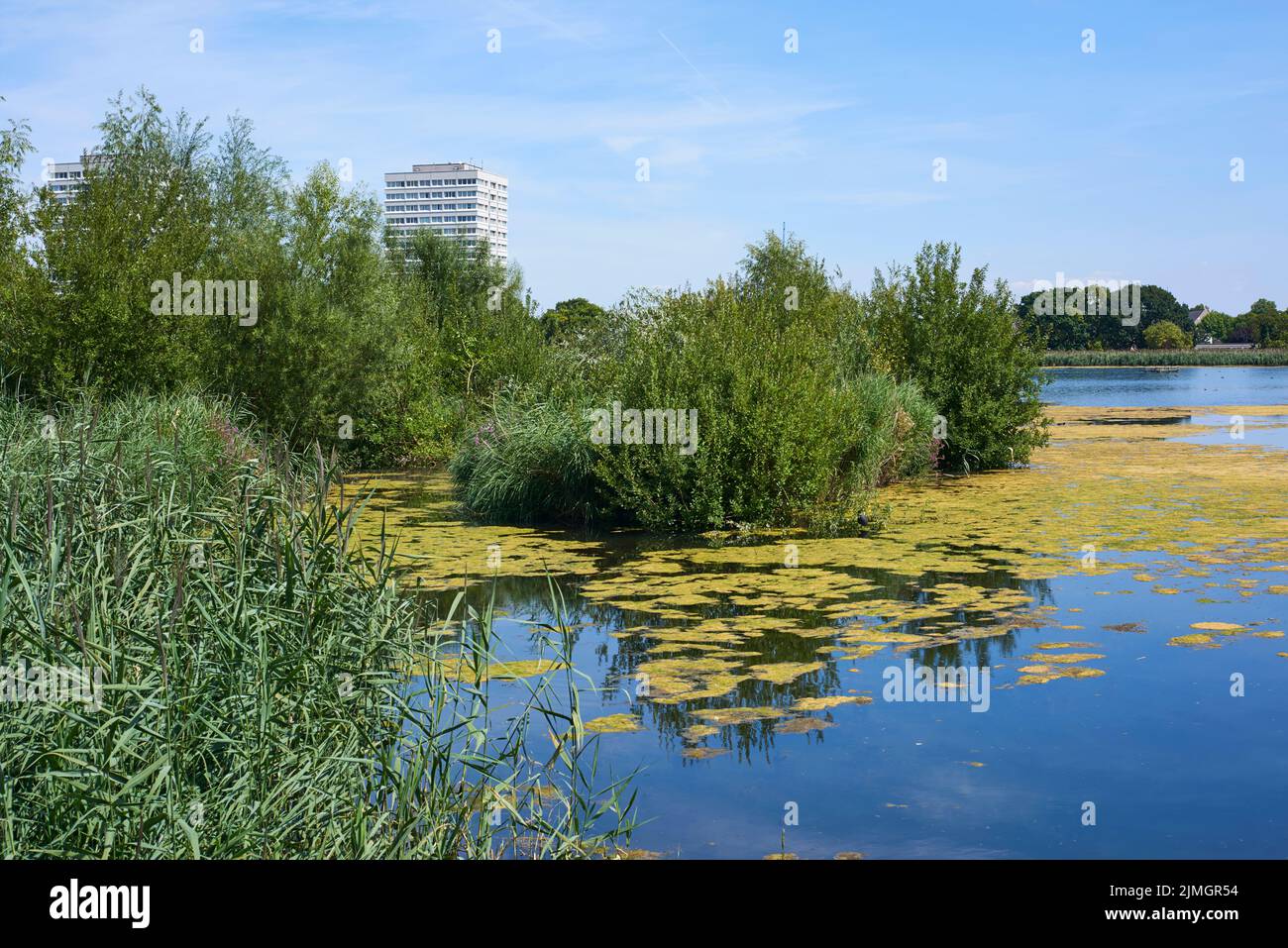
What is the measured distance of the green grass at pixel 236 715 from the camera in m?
4.26

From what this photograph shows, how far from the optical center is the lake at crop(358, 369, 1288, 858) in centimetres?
537

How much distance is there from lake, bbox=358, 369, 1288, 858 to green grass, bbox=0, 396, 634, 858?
Answer: 0.68 m

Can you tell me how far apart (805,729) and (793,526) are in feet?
26.0

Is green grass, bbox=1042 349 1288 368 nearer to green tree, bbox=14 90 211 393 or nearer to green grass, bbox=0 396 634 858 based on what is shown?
green tree, bbox=14 90 211 393

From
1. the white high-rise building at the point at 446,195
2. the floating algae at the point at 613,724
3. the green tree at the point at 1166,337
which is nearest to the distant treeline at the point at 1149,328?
the green tree at the point at 1166,337

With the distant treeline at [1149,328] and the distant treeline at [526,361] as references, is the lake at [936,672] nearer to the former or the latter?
the distant treeline at [526,361]

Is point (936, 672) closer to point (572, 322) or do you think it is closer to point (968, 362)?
point (968, 362)

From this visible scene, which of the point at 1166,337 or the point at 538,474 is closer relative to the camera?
the point at 538,474

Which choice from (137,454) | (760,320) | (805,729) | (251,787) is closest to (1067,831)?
(805,729)

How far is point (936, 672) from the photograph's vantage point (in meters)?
7.84

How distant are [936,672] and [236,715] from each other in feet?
15.5

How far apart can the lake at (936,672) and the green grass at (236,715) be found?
68 centimetres

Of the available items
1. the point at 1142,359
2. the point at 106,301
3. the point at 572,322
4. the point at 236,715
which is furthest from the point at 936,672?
the point at 1142,359

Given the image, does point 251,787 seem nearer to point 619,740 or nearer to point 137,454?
point 619,740
